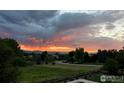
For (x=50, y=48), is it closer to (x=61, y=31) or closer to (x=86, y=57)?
(x=61, y=31)

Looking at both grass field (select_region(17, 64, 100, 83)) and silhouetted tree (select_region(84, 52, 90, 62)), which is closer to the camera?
grass field (select_region(17, 64, 100, 83))

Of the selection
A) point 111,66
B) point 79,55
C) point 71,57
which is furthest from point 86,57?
point 111,66

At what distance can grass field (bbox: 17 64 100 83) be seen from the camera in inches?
502

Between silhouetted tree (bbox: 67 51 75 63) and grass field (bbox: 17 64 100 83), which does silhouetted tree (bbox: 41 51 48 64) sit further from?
silhouetted tree (bbox: 67 51 75 63)

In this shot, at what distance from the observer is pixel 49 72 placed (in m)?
12.8

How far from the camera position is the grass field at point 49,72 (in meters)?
12.8

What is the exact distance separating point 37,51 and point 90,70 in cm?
99

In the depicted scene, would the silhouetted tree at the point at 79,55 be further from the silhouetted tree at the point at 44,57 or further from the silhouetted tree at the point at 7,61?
the silhouetted tree at the point at 7,61

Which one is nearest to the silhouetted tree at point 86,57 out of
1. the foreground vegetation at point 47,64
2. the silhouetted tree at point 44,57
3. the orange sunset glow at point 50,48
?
the foreground vegetation at point 47,64

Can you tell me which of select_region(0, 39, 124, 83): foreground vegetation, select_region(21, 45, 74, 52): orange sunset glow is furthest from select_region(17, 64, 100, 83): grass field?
select_region(21, 45, 74, 52): orange sunset glow

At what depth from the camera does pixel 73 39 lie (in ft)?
42.2
